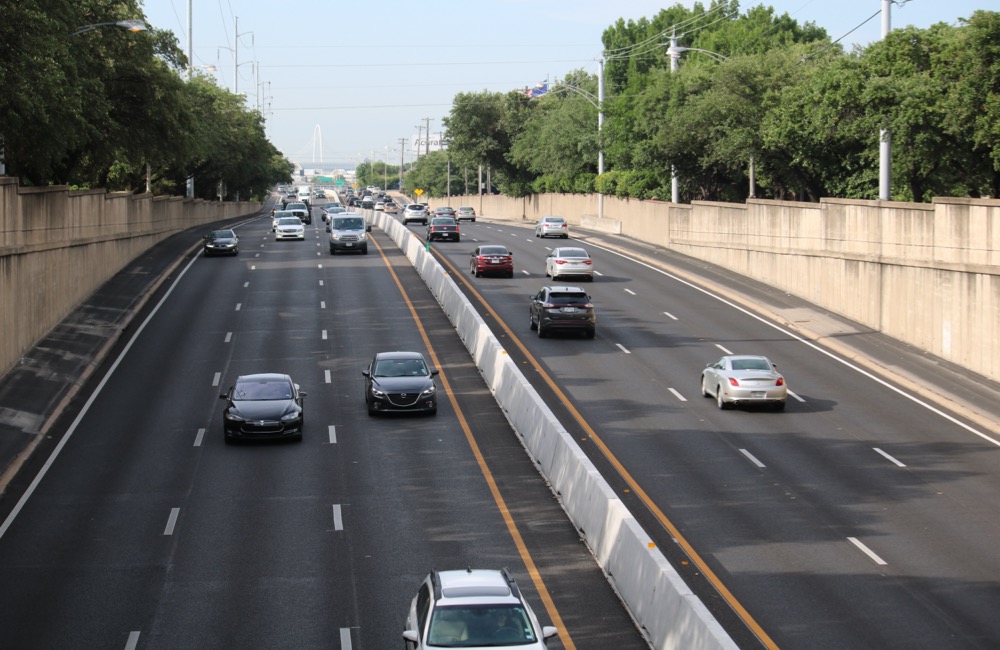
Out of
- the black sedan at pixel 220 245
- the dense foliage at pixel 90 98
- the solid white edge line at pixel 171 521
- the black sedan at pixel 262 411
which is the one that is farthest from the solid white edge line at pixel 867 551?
the black sedan at pixel 220 245

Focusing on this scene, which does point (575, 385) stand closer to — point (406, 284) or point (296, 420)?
point (296, 420)

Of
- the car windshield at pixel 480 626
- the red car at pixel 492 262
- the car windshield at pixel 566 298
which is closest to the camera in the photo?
the car windshield at pixel 480 626

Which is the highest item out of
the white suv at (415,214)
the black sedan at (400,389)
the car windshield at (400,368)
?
the white suv at (415,214)

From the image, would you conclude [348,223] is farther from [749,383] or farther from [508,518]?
[508,518]

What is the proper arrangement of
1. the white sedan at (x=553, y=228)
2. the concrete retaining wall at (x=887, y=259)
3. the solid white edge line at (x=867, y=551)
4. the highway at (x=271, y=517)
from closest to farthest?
the highway at (x=271, y=517)
the solid white edge line at (x=867, y=551)
the concrete retaining wall at (x=887, y=259)
the white sedan at (x=553, y=228)

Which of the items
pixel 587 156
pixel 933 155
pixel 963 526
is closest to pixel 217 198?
pixel 587 156

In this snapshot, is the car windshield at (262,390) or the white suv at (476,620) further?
the car windshield at (262,390)

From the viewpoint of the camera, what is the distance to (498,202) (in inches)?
6058

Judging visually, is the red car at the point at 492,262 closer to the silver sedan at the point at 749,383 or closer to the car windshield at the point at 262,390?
the silver sedan at the point at 749,383

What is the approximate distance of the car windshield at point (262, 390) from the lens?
98.5 feet

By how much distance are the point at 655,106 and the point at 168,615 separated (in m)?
63.5

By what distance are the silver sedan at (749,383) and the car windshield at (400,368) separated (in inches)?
318

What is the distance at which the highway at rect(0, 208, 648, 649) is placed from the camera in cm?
1777

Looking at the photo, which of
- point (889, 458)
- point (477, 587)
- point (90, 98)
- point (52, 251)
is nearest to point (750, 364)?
point (889, 458)
